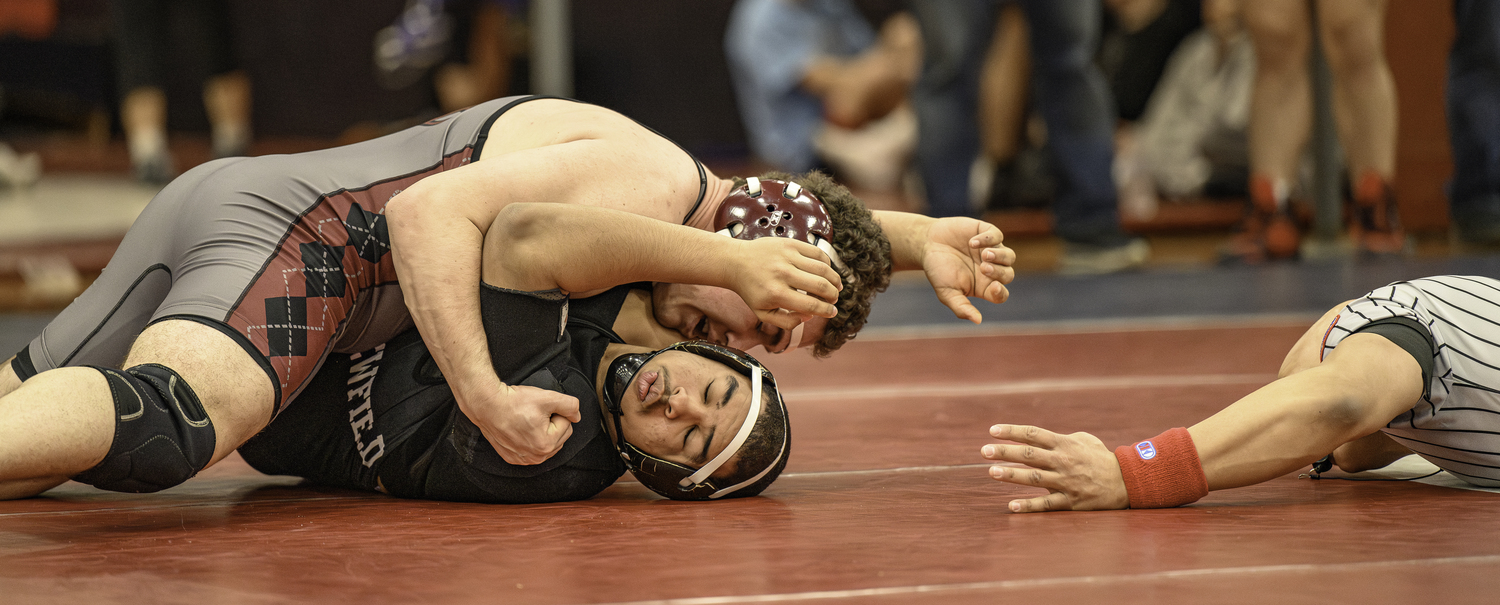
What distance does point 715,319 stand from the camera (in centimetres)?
211

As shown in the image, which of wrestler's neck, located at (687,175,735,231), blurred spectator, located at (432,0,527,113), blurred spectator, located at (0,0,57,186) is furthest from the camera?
blurred spectator, located at (432,0,527,113)

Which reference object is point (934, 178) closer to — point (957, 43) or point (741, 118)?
point (957, 43)

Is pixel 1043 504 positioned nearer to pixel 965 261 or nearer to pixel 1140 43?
pixel 965 261

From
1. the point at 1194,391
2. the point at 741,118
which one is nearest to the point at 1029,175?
the point at 741,118

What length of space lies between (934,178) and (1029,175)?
1502 millimetres

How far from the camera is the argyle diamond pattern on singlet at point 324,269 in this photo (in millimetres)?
1976

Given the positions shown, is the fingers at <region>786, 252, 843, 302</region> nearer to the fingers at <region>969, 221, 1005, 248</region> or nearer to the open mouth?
the open mouth

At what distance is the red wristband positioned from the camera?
1687mm

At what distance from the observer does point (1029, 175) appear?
6.90 m

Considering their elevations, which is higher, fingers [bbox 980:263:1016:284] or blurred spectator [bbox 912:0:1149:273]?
blurred spectator [bbox 912:0:1149:273]

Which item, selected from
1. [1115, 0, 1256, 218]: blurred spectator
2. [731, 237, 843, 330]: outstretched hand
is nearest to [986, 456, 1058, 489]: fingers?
[731, 237, 843, 330]: outstretched hand

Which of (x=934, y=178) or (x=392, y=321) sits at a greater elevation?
(x=934, y=178)

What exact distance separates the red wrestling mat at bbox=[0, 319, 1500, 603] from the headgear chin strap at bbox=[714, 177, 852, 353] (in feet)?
1.23

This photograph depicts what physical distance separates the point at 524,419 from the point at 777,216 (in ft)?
1.68
